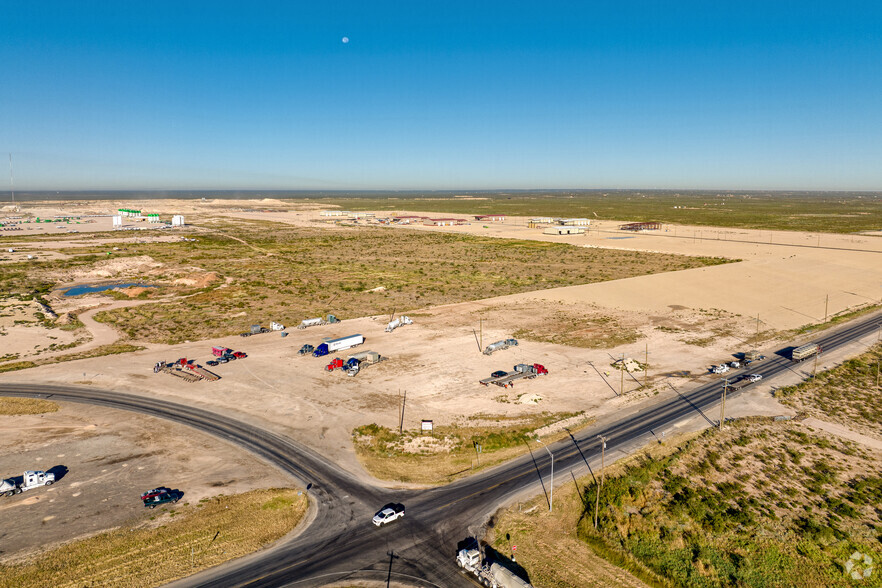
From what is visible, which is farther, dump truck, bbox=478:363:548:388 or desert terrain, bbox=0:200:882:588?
dump truck, bbox=478:363:548:388

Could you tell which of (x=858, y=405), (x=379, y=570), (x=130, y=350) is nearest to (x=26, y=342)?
(x=130, y=350)

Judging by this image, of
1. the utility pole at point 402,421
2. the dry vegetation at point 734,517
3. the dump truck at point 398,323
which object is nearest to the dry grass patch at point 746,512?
the dry vegetation at point 734,517

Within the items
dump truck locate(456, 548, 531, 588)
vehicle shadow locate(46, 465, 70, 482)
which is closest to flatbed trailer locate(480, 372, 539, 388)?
dump truck locate(456, 548, 531, 588)

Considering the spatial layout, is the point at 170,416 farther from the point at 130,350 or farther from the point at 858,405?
the point at 858,405

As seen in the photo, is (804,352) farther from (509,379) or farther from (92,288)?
(92,288)

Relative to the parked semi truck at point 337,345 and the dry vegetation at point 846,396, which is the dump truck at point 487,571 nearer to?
the dry vegetation at point 846,396

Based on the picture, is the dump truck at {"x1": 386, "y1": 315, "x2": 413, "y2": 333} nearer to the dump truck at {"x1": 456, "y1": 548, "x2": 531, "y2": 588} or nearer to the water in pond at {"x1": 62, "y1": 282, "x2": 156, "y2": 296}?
the dump truck at {"x1": 456, "y1": 548, "x2": 531, "y2": 588}

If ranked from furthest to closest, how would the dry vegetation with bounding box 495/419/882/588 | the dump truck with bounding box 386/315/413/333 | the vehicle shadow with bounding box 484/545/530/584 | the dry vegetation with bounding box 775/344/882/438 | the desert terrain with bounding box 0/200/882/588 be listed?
the dump truck with bounding box 386/315/413/333 < the dry vegetation with bounding box 775/344/882/438 < the desert terrain with bounding box 0/200/882/588 < the dry vegetation with bounding box 495/419/882/588 < the vehicle shadow with bounding box 484/545/530/584
